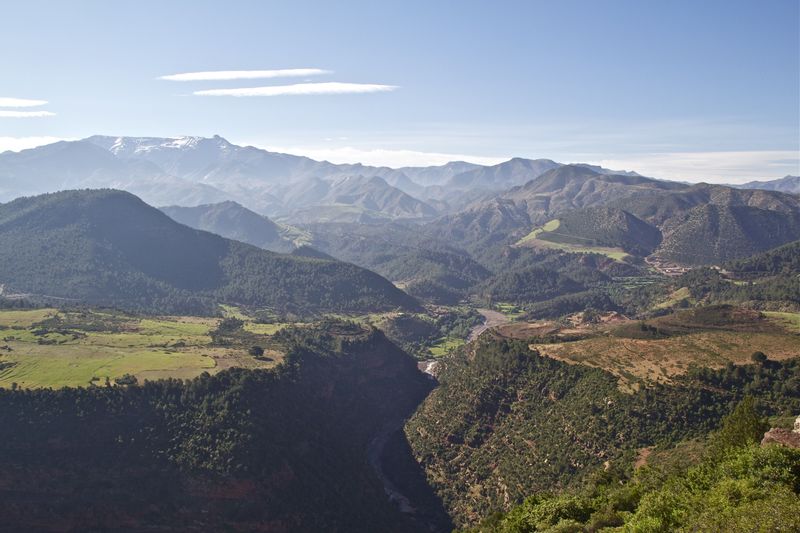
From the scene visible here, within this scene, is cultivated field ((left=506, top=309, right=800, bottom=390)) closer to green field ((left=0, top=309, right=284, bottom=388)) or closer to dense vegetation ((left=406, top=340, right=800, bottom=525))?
dense vegetation ((left=406, top=340, right=800, bottom=525))

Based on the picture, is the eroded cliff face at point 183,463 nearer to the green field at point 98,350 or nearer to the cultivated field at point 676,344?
the green field at point 98,350

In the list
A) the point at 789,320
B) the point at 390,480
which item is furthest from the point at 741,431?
the point at 789,320

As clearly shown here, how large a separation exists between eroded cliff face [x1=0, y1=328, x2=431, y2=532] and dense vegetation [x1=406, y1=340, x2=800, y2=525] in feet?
45.4

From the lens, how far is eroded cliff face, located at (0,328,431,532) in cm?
8038

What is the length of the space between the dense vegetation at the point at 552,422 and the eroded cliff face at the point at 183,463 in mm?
13853

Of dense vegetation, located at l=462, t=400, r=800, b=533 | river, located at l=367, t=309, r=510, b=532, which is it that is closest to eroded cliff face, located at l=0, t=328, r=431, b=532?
river, located at l=367, t=309, r=510, b=532

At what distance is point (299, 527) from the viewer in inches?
3346

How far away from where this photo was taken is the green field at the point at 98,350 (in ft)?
336

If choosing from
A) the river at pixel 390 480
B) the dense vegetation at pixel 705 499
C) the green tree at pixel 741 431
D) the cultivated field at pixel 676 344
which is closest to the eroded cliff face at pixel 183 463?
the river at pixel 390 480

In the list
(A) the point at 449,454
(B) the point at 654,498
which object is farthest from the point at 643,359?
(B) the point at 654,498

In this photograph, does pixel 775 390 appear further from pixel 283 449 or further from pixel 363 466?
pixel 283 449

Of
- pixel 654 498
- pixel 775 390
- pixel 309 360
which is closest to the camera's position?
pixel 654 498

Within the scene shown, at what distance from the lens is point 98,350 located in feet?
387

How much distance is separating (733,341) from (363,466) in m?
74.2
